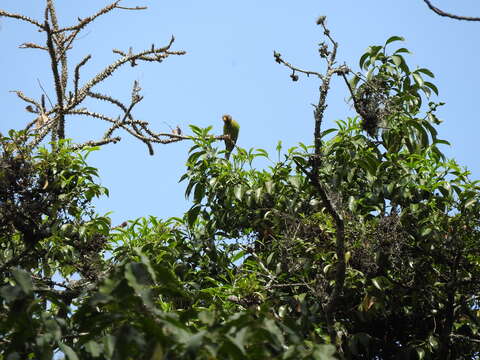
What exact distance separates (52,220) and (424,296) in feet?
6.63

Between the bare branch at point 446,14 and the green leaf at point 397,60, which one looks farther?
the green leaf at point 397,60

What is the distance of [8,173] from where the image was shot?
3.56 m

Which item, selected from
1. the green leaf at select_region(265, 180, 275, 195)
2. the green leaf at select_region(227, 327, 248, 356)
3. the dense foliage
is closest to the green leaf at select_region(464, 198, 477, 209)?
the dense foliage

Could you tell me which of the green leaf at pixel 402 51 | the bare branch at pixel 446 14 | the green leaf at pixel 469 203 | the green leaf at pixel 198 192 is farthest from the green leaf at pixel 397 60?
the bare branch at pixel 446 14

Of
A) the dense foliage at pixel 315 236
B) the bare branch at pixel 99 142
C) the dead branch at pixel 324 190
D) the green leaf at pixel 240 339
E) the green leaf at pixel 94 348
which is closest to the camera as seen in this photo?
the green leaf at pixel 240 339

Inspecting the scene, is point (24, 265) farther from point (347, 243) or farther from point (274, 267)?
point (347, 243)

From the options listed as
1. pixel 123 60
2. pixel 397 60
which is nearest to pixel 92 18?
pixel 123 60

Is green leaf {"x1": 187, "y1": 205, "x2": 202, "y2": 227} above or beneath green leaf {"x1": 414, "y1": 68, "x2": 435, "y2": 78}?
beneath

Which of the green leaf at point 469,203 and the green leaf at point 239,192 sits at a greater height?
the green leaf at point 239,192

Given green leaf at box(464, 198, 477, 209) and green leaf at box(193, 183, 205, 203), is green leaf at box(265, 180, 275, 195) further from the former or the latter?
green leaf at box(464, 198, 477, 209)

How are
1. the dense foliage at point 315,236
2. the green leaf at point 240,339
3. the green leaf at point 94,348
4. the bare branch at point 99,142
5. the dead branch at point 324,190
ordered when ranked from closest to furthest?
the green leaf at point 240,339, the green leaf at point 94,348, the dead branch at point 324,190, the dense foliage at point 315,236, the bare branch at point 99,142

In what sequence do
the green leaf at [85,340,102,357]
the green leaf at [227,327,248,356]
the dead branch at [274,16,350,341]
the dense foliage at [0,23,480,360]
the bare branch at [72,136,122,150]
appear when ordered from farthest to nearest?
the bare branch at [72,136,122,150], the dense foliage at [0,23,480,360], the dead branch at [274,16,350,341], the green leaf at [85,340,102,357], the green leaf at [227,327,248,356]

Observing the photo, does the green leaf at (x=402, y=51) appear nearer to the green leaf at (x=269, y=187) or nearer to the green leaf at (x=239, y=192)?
the green leaf at (x=269, y=187)

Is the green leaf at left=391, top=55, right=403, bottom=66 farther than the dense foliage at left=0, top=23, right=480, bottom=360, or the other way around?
the green leaf at left=391, top=55, right=403, bottom=66
